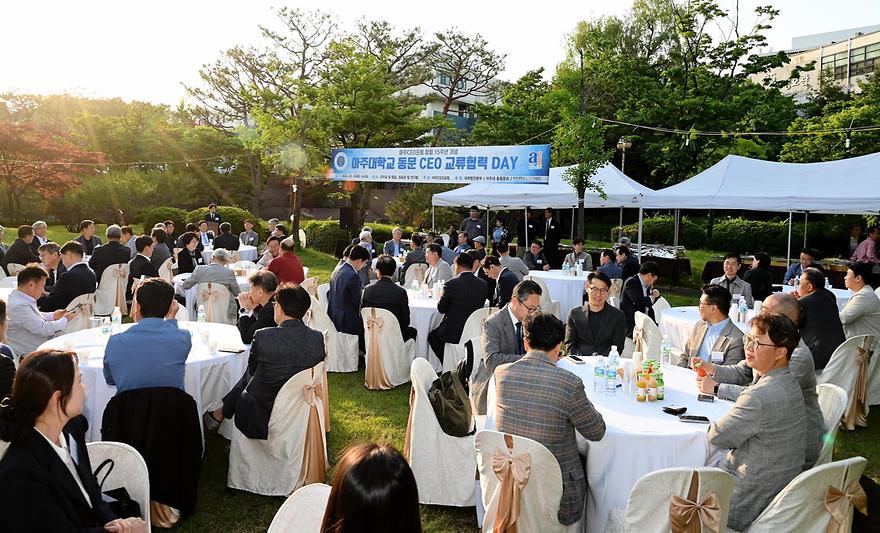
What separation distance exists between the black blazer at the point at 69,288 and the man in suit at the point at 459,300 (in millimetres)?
3834

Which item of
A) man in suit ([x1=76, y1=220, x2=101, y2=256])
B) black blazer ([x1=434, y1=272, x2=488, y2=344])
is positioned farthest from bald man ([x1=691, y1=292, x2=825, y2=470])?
man in suit ([x1=76, y1=220, x2=101, y2=256])

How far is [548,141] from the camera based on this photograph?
79.5ft

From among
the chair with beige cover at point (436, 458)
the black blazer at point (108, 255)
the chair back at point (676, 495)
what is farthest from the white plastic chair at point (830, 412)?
the black blazer at point (108, 255)

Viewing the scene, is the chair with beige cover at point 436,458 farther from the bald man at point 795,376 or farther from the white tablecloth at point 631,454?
the bald man at point 795,376

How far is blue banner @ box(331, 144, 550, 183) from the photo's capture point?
13.2 metres

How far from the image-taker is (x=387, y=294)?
6.78 metres

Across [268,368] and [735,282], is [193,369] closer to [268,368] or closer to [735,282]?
[268,368]

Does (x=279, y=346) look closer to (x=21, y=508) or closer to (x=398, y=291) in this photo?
(x=21, y=508)

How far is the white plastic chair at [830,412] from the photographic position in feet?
10.8

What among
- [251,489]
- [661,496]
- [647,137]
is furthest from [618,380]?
[647,137]

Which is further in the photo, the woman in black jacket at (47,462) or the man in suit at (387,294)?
the man in suit at (387,294)

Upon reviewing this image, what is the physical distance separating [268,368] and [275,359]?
0.08 metres

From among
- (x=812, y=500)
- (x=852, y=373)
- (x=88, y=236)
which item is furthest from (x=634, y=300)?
(x=88, y=236)

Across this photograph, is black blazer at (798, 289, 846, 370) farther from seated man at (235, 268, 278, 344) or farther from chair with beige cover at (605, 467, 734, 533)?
seated man at (235, 268, 278, 344)
